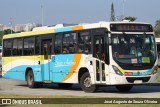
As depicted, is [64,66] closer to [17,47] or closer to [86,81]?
[86,81]

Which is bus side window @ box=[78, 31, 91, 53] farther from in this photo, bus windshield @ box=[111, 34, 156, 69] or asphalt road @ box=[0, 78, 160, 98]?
asphalt road @ box=[0, 78, 160, 98]

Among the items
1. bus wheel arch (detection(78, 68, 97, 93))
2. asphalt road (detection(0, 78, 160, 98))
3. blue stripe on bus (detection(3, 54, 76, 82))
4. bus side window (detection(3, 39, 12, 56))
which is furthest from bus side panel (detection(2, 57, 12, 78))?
bus wheel arch (detection(78, 68, 97, 93))

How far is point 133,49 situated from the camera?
2112 centimetres

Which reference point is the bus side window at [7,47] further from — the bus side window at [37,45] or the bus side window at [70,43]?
the bus side window at [70,43]

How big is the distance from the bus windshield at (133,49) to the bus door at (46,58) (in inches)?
209

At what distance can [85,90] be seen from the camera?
73.6 feet

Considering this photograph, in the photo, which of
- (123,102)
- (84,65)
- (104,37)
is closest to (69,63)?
(84,65)

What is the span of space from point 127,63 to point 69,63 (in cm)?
360

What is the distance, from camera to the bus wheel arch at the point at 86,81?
21953 mm

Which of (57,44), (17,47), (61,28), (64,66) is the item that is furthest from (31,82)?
(61,28)

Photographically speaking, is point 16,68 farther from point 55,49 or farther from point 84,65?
point 84,65

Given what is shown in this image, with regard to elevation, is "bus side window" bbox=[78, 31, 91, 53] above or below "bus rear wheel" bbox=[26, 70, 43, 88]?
above

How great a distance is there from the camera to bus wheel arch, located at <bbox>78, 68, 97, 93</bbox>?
22.0 meters

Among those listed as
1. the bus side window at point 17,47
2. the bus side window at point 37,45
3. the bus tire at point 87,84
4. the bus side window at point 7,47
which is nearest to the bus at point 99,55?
the bus tire at point 87,84
